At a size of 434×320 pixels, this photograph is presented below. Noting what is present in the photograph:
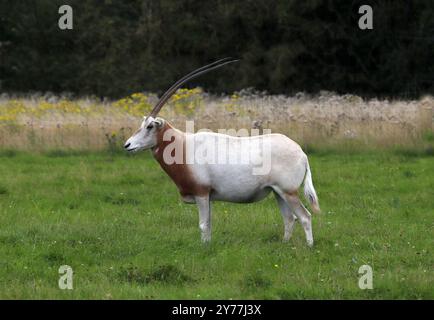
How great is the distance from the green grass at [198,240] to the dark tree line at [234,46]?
74.2ft

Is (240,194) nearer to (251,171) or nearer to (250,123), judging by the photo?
(251,171)

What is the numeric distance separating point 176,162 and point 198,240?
104cm

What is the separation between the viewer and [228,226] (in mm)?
11711

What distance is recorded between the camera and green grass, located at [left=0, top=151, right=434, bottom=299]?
28.1ft

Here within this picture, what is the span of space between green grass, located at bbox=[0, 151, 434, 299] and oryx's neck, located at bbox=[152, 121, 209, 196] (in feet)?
2.24

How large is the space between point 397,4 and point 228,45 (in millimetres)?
8387

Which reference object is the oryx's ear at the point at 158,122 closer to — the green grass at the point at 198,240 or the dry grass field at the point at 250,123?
the green grass at the point at 198,240

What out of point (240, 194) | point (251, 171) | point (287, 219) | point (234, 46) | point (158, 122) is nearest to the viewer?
point (251, 171)

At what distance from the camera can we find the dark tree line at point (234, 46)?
38.5 m

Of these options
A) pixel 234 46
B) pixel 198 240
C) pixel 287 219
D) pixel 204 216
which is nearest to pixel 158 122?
pixel 204 216

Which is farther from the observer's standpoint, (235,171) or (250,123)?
(250,123)

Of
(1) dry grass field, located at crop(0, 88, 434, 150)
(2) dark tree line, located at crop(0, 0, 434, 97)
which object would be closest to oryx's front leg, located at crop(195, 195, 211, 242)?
(1) dry grass field, located at crop(0, 88, 434, 150)

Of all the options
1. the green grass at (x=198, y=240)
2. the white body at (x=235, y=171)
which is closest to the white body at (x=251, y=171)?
the white body at (x=235, y=171)

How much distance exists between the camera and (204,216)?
1048 cm
